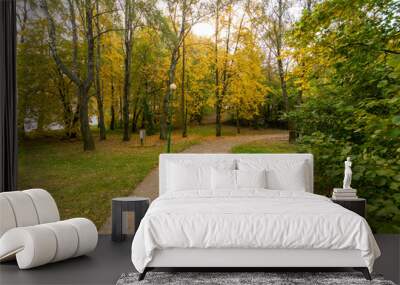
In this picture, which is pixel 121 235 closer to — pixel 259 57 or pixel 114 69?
pixel 114 69

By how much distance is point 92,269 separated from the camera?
15.1 feet

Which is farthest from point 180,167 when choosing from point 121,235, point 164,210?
point 164,210

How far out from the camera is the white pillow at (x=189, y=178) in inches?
230

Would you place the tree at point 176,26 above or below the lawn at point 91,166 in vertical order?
above

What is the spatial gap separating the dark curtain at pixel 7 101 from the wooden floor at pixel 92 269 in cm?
156

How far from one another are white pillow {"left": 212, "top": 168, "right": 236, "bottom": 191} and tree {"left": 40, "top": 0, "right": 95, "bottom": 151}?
6.55ft

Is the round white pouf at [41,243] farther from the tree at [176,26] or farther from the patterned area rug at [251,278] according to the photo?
the tree at [176,26]

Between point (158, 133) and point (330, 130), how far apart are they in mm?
2133

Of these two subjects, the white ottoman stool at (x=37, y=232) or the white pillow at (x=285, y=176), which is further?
the white pillow at (x=285, y=176)

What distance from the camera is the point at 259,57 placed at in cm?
696

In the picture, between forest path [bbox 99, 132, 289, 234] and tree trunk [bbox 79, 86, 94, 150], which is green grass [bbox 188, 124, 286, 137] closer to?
forest path [bbox 99, 132, 289, 234]

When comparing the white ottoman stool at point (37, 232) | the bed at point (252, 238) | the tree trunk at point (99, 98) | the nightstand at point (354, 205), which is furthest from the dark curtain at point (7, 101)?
the nightstand at point (354, 205)

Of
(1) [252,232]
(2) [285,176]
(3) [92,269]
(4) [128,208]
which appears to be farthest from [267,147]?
(3) [92,269]

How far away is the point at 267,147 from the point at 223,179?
1.36 m
